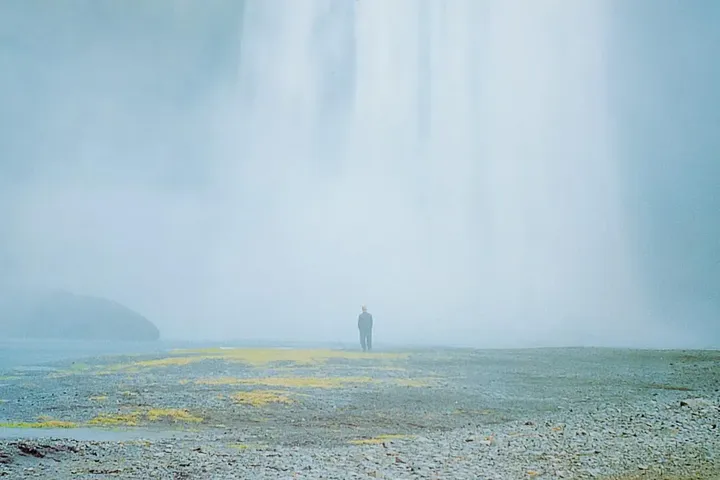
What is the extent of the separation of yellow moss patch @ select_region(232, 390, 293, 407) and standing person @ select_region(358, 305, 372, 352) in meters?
19.8

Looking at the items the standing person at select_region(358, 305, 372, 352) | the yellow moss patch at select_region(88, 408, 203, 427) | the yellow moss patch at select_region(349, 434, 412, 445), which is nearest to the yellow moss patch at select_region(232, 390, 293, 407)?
the yellow moss patch at select_region(88, 408, 203, 427)

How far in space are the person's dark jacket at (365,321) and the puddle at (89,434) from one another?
2894cm

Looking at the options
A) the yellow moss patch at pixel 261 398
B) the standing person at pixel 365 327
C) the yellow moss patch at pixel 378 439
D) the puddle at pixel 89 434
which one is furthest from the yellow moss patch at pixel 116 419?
the standing person at pixel 365 327

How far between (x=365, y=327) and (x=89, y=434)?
31.6 meters

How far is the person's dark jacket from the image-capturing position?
49406 millimetres

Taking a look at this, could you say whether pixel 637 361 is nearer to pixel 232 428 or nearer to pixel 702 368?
pixel 702 368

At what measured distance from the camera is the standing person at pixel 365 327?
49428mm

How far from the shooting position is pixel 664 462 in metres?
16.0

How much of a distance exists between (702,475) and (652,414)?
7.52 metres

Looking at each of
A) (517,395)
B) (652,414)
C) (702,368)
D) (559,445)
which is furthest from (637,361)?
(559,445)

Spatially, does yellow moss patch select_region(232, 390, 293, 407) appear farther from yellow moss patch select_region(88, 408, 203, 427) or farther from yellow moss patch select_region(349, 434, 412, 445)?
yellow moss patch select_region(349, 434, 412, 445)

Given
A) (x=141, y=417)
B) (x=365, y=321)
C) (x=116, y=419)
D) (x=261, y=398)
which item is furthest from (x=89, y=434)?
(x=365, y=321)

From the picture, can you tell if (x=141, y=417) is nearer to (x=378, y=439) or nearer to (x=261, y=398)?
(x=261, y=398)

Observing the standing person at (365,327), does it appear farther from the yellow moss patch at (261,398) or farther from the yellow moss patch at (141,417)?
the yellow moss patch at (141,417)
